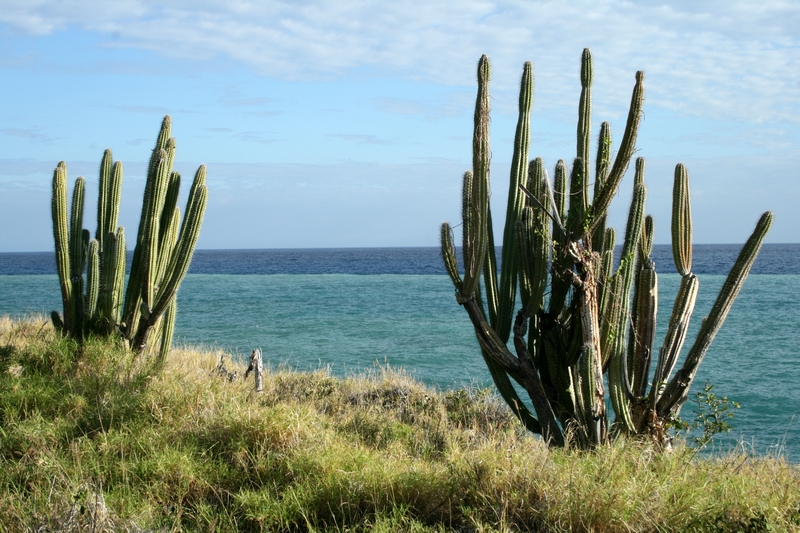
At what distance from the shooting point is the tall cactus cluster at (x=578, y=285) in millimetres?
6324

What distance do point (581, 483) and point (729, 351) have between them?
12.9 metres

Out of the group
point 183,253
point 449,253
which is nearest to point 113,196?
point 183,253

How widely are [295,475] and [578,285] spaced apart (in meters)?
2.94

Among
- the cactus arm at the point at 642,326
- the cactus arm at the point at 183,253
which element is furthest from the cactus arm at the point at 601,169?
the cactus arm at the point at 183,253

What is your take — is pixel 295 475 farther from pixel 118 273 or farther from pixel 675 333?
pixel 118 273

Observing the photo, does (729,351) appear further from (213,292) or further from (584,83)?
(213,292)

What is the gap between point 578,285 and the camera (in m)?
6.22

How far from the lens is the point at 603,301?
6.58 metres

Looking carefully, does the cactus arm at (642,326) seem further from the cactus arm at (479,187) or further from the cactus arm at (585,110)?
the cactus arm at (479,187)

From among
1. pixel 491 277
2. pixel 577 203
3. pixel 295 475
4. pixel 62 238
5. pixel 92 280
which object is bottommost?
pixel 295 475

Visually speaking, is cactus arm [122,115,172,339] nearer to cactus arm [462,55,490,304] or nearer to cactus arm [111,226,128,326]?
cactus arm [111,226,128,326]

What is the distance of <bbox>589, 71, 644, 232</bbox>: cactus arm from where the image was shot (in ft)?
20.2

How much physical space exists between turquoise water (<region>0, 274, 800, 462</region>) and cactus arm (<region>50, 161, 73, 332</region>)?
4755 mm

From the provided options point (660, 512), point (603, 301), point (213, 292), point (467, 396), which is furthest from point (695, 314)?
point (213, 292)
